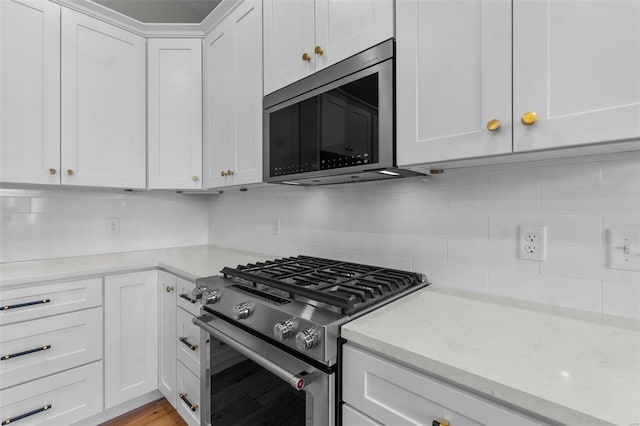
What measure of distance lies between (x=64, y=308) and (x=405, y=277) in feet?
5.76

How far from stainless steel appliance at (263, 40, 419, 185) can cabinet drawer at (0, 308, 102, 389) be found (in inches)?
51.6

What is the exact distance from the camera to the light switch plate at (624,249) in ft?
2.89

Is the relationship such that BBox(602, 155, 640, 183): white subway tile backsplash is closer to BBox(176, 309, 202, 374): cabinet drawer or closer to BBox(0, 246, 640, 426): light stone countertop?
BBox(0, 246, 640, 426): light stone countertop

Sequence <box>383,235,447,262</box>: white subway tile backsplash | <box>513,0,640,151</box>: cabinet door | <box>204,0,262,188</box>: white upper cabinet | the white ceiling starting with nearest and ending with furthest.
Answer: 1. <box>513,0,640,151</box>: cabinet door
2. <box>383,235,447,262</box>: white subway tile backsplash
3. <box>204,0,262,188</box>: white upper cabinet
4. the white ceiling

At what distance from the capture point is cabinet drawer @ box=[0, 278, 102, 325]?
1432mm

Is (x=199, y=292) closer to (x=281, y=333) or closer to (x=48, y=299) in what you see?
(x=281, y=333)

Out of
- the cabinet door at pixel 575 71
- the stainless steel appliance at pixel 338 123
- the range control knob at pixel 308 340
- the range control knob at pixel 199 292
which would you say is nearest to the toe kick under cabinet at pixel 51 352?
the range control knob at pixel 199 292

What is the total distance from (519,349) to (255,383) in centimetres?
90

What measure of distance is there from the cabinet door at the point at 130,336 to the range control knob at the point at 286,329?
1327 millimetres

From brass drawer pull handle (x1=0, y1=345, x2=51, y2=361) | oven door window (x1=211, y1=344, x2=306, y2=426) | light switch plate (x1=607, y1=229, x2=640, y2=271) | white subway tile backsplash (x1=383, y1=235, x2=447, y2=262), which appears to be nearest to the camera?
light switch plate (x1=607, y1=229, x2=640, y2=271)

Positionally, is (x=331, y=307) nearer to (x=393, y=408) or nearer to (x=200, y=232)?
(x=393, y=408)

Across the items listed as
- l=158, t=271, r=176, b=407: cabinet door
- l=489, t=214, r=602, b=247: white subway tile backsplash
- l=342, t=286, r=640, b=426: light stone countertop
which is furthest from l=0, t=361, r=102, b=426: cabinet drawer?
l=489, t=214, r=602, b=247: white subway tile backsplash

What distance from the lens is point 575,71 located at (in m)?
0.74

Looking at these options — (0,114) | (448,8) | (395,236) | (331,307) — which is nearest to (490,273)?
(395,236)
